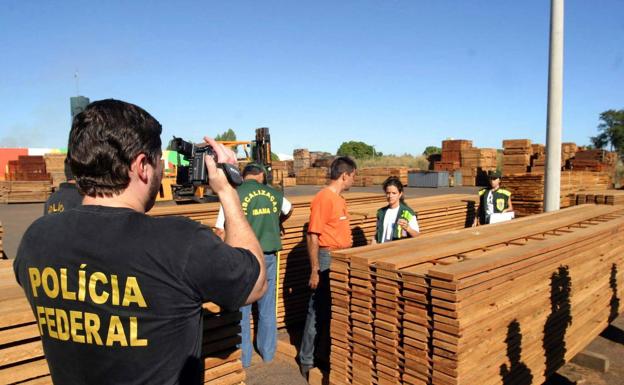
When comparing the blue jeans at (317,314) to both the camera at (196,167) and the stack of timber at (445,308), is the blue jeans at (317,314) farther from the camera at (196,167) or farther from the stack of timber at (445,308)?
the camera at (196,167)

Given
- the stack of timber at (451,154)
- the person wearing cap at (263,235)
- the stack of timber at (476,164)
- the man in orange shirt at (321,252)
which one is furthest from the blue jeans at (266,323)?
the stack of timber at (451,154)

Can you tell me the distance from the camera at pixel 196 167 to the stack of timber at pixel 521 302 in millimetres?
1759

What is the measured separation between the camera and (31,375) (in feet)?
7.89

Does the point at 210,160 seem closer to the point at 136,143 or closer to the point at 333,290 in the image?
the point at 136,143

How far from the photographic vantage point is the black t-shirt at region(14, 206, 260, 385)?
4.77ft

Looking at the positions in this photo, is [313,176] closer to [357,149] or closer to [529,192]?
[529,192]

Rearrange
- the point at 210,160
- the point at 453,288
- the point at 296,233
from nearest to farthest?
the point at 210,160 < the point at 453,288 < the point at 296,233

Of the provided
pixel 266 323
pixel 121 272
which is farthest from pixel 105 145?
pixel 266 323

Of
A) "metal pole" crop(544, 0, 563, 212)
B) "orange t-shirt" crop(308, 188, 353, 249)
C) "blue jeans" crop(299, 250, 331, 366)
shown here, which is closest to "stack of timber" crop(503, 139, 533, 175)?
"metal pole" crop(544, 0, 563, 212)

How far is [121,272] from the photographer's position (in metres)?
1.44

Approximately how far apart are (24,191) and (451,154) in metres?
27.8

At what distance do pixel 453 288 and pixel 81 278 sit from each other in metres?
2.31

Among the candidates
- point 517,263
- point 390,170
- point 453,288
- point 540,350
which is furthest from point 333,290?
point 390,170

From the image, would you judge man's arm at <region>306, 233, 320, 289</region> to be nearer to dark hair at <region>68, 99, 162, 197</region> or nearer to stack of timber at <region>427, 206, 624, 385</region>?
stack of timber at <region>427, 206, 624, 385</region>
